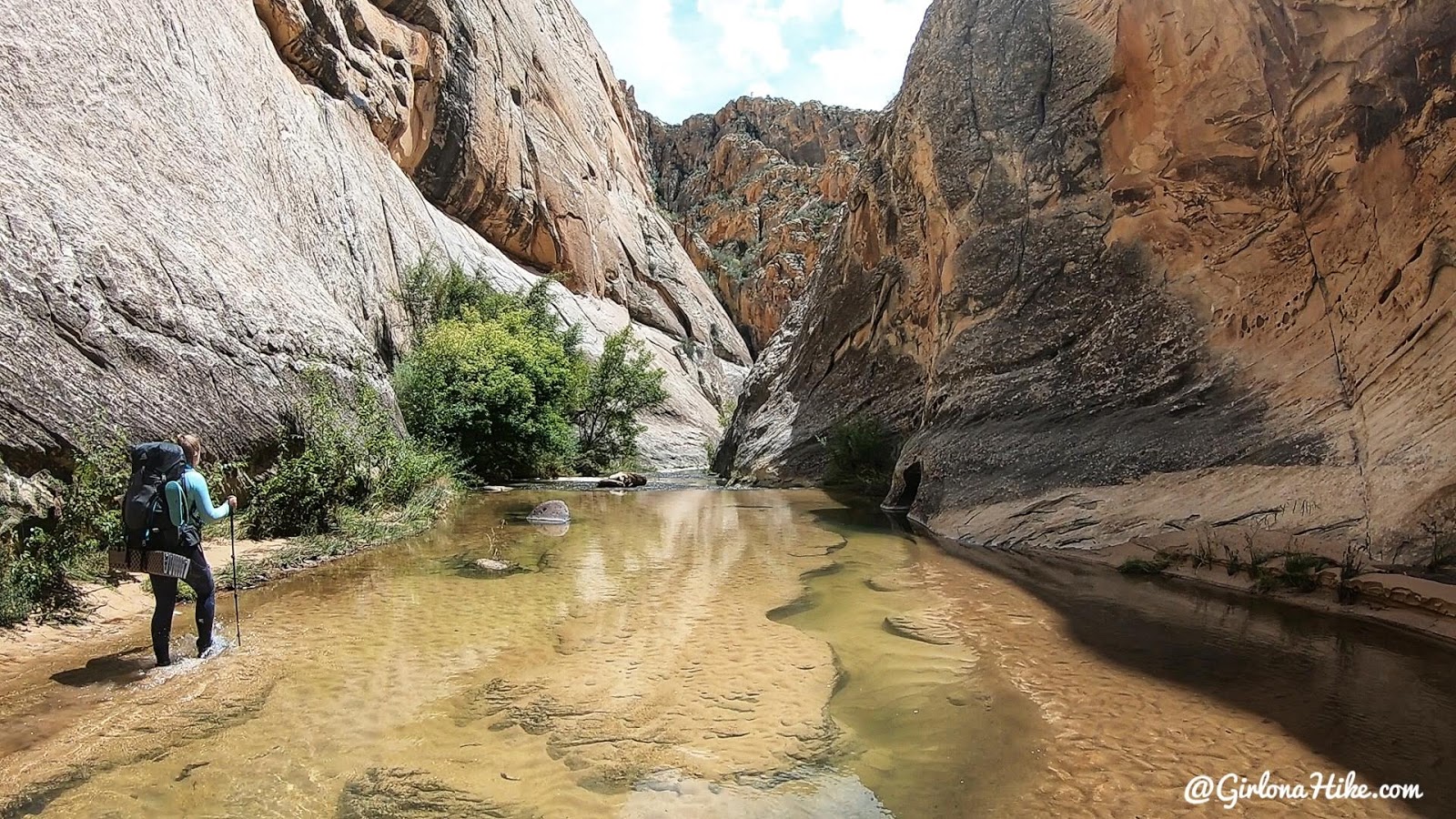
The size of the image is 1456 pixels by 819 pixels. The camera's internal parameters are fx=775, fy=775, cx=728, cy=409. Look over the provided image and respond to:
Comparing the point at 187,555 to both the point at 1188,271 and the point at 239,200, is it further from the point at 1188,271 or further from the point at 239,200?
the point at 1188,271

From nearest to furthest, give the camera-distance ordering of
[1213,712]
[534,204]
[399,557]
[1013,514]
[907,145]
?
[1213,712] → [399,557] → [1013,514] → [907,145] → [534,204]

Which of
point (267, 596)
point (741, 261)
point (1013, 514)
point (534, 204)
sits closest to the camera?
point (267, 596)

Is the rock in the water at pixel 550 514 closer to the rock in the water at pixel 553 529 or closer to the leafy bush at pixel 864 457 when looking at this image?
the rock in the water at pixel 553 529

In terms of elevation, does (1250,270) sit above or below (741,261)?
below

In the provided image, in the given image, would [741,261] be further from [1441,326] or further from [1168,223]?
[1441,326]

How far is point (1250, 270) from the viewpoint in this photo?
1002cm

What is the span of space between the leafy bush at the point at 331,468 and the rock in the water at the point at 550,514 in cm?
193

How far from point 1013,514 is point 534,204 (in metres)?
28.5

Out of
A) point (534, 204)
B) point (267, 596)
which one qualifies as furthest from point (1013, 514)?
point (534, 204)

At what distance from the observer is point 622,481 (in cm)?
2195

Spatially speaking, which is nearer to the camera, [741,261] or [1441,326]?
[1441,326]

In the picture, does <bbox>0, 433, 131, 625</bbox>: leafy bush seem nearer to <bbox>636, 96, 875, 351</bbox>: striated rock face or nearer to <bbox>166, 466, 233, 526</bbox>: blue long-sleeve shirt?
<bbox>166, 466, 233, 526</bbox>: blue long-sleeve shirt

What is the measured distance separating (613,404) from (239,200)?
51.2ft

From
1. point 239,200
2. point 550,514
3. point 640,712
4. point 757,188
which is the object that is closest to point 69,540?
point 640,712
